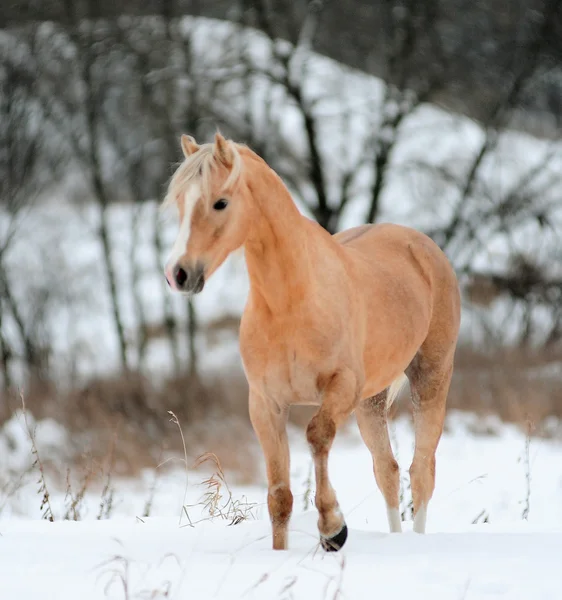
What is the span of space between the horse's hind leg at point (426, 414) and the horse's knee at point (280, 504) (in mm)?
1382

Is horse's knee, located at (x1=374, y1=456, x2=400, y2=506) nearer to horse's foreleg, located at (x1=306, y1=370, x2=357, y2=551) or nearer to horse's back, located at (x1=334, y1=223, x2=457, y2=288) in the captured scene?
horse's back, located at (x1=334, y1=223, x2=457, y2=288)

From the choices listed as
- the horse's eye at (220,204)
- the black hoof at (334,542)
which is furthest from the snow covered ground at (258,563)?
the horse's eye at (220,204)

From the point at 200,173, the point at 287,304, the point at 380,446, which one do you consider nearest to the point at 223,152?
the point at 200,173

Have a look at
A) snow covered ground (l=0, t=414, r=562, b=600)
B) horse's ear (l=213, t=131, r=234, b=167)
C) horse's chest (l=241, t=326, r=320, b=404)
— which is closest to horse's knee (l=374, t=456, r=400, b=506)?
snow covered ground (l=0, t=414, r=562, b=600)

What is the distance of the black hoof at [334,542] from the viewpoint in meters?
3.35

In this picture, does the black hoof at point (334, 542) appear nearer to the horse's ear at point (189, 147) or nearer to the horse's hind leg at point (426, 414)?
the horse's hind leg at point (426, 414)

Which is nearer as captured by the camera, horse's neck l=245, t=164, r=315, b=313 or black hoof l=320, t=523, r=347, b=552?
black hoof l=320, t=523, r=347, b=552

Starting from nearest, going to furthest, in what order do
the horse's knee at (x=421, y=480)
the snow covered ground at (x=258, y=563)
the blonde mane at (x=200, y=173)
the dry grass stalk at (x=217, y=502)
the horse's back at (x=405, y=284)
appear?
the snow covered ground at (x=258, y=563) < the blonde mane at (x=200, y=173) < the dry grass stalk at (x=217, y=502) < the horse's back at (x=405, y=284) < the horse's knee at (x=421, y=480)

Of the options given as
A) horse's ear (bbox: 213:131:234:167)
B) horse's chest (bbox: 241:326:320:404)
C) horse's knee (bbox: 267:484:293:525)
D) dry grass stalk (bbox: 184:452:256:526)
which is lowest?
dry grass stalk (bbox: 184:452:256:526)

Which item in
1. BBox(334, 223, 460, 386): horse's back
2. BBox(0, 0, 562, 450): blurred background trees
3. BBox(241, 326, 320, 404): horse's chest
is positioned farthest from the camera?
BBox(0, 0, 562, 450): blurred background trees

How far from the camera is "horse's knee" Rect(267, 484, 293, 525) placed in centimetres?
363

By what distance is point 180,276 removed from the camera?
125 inches

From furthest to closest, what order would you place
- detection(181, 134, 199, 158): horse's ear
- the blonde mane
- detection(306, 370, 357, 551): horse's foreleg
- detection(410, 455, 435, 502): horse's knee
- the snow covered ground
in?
detection(410, 455, 435, 502): horse's knee
detection(181, 134, 199, 158): horse's ear
detection(306, 370, 357, 551): horse's foreleg
the blonde mane
the snow covered ground

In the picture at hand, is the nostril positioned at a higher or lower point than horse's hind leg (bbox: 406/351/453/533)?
higher
